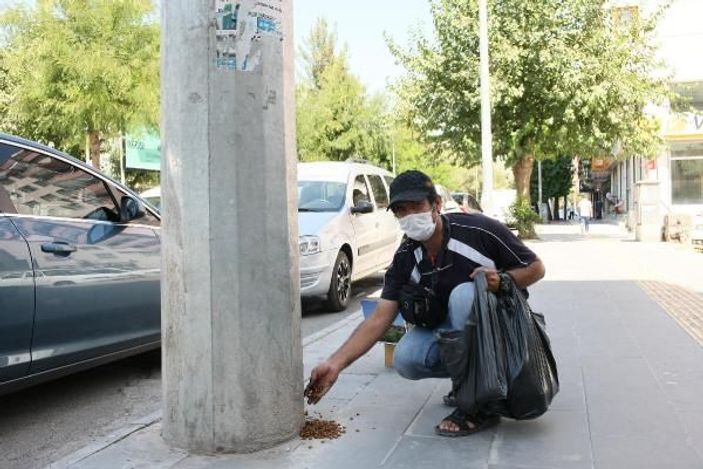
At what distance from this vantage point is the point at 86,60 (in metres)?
17.0

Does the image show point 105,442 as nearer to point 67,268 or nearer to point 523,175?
point 67,268

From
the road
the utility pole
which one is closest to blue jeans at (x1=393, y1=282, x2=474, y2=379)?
the road

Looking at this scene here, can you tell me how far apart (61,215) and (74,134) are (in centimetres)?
1652

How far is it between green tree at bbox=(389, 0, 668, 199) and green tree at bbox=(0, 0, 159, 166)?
7.07m

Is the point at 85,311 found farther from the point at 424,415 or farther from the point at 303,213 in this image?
the point at 303,213

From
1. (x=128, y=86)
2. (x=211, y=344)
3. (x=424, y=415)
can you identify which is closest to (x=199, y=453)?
(x=211, y=344)

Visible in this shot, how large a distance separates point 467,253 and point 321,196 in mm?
5538

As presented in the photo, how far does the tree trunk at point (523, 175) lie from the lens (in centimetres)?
2105

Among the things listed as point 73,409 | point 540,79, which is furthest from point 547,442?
point 540,79

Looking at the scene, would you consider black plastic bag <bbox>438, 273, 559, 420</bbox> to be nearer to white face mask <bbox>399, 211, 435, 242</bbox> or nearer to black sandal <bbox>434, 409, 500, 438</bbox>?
black sandal <bbox>434, 409, 500, 438</bbox>

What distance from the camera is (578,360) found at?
530 cm

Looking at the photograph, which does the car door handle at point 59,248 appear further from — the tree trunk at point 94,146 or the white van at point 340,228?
the tree trunk at point 94,146

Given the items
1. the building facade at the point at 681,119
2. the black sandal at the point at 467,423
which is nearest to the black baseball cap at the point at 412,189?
the black sandal at the point at 467,423

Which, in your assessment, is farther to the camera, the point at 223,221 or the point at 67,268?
the point at 67,268
